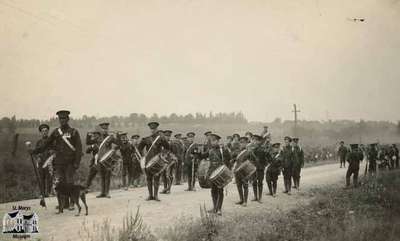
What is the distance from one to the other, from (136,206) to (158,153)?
59.6 inches

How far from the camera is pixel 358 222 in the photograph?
1108cm

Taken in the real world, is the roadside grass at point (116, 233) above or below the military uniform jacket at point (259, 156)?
below

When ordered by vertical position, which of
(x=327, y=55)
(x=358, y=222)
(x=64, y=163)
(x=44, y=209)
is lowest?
(x=358, y=222)

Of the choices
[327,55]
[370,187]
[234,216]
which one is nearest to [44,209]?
[234,216]

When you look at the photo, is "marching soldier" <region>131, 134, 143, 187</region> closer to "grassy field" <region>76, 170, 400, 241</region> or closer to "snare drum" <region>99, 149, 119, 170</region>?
"snare drum" <region>99, 149, 119, 170</region>

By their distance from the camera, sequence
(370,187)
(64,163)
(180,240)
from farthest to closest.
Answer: (370,187)
(64,163)
(180,240)

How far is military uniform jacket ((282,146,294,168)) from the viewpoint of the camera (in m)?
14.5

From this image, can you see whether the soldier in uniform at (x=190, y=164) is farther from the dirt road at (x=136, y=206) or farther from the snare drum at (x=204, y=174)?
the snare drum at (x=204, y=174)

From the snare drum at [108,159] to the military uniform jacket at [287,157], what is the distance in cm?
561

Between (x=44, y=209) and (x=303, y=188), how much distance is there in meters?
9.66

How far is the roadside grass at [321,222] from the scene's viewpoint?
8.48 m

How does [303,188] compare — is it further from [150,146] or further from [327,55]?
[150,146]

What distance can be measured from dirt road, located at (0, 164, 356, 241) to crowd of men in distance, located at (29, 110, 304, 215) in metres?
0.39

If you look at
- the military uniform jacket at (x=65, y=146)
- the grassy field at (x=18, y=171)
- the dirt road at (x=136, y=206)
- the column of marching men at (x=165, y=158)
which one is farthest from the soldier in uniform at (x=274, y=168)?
the military uniform jacket at (x=65, y=146)
